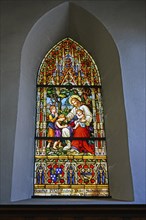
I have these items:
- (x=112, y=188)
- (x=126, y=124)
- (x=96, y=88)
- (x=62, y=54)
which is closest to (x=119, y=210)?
(x=112, y=188)

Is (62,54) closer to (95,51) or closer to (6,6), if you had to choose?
(95,51)

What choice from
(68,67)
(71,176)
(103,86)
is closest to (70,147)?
(71,176)

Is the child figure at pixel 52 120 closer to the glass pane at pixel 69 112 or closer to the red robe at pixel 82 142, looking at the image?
the glass pane at pixel 69 112

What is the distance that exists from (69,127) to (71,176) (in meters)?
0.81

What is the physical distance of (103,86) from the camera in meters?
5.45

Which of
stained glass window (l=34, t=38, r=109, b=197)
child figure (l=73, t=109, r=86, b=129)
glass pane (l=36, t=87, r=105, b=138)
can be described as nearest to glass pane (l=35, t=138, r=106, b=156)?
stained glass window (l=34, t=38, r=109, b=197)

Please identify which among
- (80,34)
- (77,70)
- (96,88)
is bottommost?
(96,88)

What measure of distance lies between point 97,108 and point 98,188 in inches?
53.3

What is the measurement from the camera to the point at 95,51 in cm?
573

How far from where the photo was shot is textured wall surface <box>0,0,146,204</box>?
13.9 feet

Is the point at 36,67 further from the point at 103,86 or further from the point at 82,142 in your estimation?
the point at 82,142

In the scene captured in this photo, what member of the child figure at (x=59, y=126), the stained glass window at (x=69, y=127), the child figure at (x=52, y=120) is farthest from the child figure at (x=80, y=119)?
the child figure at (x=52, y=120)

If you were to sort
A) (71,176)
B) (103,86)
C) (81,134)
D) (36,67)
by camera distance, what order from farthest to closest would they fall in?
(36,67)
(103,86)
(81,134)
(71,176)

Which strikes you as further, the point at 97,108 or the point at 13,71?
the point at 97,108
